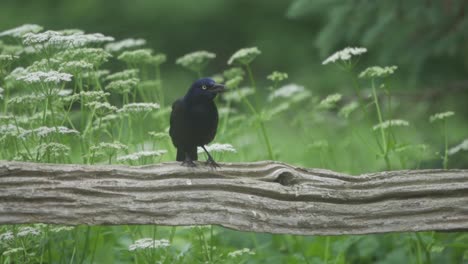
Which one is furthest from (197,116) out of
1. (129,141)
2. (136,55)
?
(129,141)

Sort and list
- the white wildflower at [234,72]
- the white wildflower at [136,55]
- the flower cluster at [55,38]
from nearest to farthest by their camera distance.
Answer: the flower cluster at [55,38], the white wildflower at [136,55], the white wildflower at [234,72]

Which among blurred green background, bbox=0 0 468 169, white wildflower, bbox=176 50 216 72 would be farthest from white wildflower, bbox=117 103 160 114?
blurred green background, bbox=0 0 468 169

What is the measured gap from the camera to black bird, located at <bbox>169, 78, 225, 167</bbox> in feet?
12.7

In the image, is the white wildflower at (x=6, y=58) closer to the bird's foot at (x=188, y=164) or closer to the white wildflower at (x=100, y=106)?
the white wildflower at (x=100, y=106)

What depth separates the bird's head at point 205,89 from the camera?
3.85m

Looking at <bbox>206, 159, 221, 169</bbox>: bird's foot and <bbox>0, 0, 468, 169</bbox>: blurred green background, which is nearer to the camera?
<bbox>206, 159, 221, 169</bbox>: bird's foot

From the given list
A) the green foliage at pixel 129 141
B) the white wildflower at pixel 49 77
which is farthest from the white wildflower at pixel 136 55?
the white wildflower at pixel 49 77

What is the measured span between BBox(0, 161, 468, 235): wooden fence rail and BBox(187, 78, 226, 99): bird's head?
0.40 meters

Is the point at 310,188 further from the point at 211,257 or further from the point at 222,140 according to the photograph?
the point at 222,140

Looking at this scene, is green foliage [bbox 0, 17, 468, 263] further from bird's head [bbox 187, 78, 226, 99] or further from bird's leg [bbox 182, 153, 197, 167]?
bird's head [bbox 187, 78, 226, 99]

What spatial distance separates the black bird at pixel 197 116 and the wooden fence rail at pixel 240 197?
0.29 metres

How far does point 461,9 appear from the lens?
5.72m

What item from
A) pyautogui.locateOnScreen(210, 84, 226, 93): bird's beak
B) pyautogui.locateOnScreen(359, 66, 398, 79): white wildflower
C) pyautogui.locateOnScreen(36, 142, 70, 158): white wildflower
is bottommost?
pyautogui.locateOnScreen(36, 142, 70, 158): white wildflower

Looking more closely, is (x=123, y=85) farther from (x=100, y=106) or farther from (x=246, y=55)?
(x=246, y=55)
